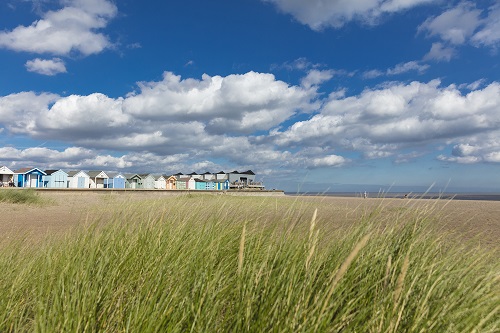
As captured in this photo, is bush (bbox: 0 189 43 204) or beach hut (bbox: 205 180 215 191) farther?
beach hut (bbox: 205 180 215 191)

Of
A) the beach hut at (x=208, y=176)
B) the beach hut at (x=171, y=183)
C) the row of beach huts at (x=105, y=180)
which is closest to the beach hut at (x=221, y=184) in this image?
the row of beach huts at (x=105, y=180)

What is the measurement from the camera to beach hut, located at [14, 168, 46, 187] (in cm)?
5381

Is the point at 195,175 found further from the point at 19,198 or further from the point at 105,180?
the point at 19,198

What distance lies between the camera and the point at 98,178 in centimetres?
6331

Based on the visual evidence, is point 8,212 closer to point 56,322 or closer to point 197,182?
point 56,322

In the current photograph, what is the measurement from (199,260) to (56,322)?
1.08m

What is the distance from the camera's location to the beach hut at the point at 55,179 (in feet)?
180

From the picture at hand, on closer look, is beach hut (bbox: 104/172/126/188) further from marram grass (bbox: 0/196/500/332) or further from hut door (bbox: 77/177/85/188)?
marram grass (bbox: 0/196/500/332)

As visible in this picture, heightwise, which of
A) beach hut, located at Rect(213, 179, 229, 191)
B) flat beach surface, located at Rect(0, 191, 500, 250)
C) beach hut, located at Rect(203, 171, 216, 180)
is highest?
beach hut, located at Rect(203, 171, 216, 180)

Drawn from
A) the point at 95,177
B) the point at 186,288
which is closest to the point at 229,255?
the point at 186,288

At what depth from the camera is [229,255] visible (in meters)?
3.24

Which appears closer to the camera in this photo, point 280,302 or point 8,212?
point 280,302

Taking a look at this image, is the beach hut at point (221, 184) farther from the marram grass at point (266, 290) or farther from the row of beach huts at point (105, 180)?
the marram grass at point (266, 290)

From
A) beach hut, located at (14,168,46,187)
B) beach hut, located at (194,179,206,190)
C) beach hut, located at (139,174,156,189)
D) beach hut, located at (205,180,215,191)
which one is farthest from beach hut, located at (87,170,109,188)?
beach hut, located at (205,180,215,191)
